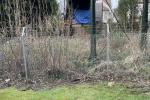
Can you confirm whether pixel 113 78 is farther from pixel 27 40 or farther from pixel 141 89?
pixel 27 40

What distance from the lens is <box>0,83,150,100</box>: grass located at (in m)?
3.69

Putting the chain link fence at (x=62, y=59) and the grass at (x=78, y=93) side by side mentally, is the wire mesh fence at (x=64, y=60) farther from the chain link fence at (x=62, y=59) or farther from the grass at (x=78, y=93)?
the grass at (x=78, y=93)

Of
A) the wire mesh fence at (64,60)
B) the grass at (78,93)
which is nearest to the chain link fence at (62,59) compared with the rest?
the wire mesh fence at (64,60)

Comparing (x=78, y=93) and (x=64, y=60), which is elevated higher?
(x=64, y=60)

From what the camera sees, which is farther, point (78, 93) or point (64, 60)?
point (64, 60)

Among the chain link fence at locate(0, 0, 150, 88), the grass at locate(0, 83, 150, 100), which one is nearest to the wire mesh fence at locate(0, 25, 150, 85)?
the chain link fence at locate(0, 0, 150, 88)

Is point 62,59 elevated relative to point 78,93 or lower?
elevated

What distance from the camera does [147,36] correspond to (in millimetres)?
5406

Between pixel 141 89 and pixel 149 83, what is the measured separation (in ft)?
1.75

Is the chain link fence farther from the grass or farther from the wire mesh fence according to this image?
the grass

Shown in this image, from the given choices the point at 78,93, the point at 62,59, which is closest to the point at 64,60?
the point at 62,59

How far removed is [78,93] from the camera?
3.95m

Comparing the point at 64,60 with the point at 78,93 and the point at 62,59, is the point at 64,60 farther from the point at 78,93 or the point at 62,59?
the point at 78,93

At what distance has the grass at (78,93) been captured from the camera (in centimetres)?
369
